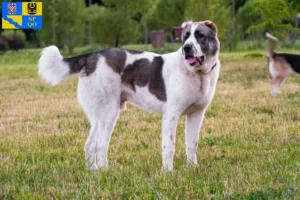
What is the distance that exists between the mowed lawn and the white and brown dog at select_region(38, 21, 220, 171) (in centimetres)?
37

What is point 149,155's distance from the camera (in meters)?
5.70

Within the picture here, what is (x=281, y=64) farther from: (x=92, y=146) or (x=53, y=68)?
(x=53, y=68)

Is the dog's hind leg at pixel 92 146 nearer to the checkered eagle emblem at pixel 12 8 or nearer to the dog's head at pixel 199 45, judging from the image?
the dog's head at pixel 199 45

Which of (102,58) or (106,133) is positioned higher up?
(102,58)

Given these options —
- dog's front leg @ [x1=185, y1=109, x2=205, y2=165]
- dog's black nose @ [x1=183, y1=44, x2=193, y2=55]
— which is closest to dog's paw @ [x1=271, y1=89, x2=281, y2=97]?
dog's front leg @ [x1=185, y1=109, x2=205, y2=165]

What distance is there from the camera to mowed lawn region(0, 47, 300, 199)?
4199 mm

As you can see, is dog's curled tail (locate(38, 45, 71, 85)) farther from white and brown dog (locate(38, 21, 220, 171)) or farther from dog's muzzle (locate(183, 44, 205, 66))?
dog's muzzle (locate(183, 44, 205, 66))

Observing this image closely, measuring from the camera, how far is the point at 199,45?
4.83m

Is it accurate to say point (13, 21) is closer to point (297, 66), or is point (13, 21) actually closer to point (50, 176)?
point (297, 66)

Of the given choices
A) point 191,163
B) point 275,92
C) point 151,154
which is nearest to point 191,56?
point 191,163

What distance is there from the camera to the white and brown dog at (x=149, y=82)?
4.96 metres

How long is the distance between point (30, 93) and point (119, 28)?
1672 centimetres

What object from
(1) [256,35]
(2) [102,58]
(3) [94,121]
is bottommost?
(1) [256,35]

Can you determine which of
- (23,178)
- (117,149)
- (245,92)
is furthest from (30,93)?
(23,178)
